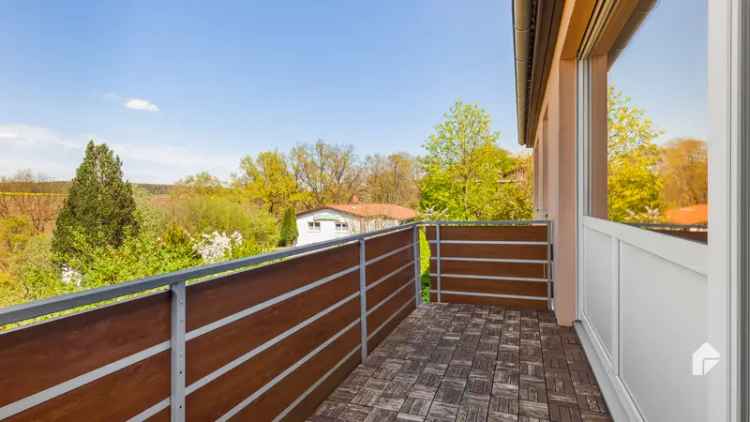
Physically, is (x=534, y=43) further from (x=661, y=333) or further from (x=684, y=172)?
(x=661, y=333)

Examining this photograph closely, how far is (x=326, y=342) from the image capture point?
2248 millimetres

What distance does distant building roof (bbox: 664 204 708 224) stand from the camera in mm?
1087

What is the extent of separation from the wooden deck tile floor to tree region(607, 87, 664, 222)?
1003mm

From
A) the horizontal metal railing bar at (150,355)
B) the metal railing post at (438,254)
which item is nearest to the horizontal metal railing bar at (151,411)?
the horizontal metal railing bar at (150,355)

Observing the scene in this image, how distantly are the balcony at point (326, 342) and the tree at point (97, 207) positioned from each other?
16953mm

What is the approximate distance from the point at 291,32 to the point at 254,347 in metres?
30.5

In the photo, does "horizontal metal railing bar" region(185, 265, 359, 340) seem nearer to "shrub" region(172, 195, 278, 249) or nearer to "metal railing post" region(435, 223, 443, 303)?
"metal railing post" region(435, 223, 443, 303)

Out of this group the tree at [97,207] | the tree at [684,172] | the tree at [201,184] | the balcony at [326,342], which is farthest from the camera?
the tree at [201,184]

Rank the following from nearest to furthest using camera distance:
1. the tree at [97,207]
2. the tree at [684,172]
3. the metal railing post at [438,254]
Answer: the tree at [684,172] < the metal railing post at [438,254] < the tree at [97,207]

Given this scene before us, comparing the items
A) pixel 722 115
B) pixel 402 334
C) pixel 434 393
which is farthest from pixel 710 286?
pixel 402 334

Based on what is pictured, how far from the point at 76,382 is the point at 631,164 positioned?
2.30m

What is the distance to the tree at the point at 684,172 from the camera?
112 centimetres

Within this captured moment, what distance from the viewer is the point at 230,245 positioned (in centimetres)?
1316

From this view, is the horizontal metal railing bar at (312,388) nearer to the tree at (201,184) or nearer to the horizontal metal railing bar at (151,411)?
the horizontal metal railing bar at (151,411)
